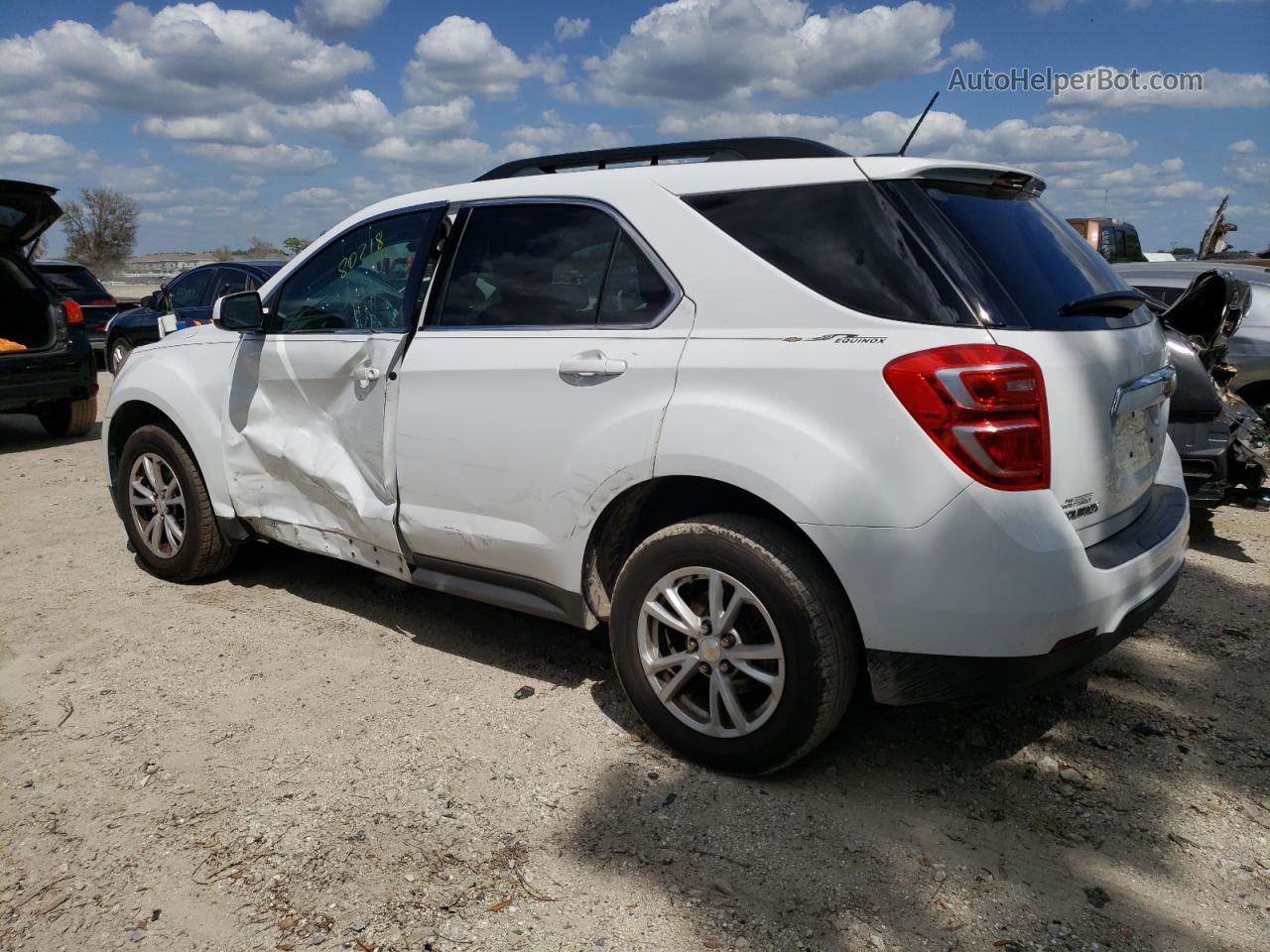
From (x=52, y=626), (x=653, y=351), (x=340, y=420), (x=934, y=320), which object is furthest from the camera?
(x=52, y=626)

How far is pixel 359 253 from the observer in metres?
3.98

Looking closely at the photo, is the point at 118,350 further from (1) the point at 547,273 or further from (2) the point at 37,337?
(1) the point at 547,273

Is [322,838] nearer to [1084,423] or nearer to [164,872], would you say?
[164,872]

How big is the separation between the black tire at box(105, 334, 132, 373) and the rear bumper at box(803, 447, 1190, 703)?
13.1 meters

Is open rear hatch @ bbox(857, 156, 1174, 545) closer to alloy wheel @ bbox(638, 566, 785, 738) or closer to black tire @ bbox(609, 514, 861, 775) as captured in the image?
black tire @ bbox(609, 514, 861, 775)

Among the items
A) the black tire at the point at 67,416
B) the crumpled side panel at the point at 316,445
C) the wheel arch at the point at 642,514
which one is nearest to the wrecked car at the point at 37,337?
the black tire at the point at 67,416

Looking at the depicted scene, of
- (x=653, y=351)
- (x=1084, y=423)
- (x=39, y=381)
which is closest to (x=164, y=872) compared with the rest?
(x=653, y=351)

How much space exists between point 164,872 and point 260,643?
5.27 ft

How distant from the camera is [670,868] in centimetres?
254

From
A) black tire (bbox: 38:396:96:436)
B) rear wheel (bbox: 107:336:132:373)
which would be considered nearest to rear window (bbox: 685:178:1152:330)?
black tire (bbox: 38:396:96:436)

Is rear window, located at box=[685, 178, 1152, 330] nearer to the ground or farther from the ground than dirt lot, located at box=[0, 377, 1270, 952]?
farther from the ground

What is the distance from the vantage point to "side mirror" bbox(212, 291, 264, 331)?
13.3 ft

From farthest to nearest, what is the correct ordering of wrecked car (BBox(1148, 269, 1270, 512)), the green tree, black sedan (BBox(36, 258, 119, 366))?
the green tree < black sedan (BBox(36, 258, 119, 366)) < wrecked car (BBox(1148, 269, 1270, 512))

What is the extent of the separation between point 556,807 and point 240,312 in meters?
2.52
